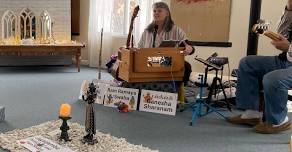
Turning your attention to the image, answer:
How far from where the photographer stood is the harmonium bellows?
283 centimetres

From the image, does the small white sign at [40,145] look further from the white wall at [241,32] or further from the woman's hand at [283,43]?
the white wall at [241,32]

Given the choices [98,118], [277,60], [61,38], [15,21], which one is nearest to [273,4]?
[277,60]

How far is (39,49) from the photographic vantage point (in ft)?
15.2

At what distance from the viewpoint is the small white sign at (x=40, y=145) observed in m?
1.97

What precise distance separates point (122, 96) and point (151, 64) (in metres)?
0.39

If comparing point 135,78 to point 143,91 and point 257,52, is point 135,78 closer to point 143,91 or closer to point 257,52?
point 143,91

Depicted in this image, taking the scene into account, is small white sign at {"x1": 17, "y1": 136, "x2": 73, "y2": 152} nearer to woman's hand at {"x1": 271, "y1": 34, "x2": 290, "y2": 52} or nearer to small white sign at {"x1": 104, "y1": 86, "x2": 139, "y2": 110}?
small white sign at {"x1": 104, "y1": 86, "x2": 139, "y2": 110}

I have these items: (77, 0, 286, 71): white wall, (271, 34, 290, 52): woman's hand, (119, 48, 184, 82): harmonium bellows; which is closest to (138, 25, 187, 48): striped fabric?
(119, 48, 184, 82): harmonium bellows

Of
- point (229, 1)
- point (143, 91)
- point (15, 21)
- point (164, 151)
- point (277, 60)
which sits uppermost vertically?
point (229, 1)

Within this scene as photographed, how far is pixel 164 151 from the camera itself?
209 cm

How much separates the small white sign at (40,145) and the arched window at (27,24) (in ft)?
9.95

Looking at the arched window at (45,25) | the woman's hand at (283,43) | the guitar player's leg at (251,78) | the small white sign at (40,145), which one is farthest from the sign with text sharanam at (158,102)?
the arched window at (45,25)

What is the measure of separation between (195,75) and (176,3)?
3.36 feet

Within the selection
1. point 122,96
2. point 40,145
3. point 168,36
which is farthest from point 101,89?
point 40,145
